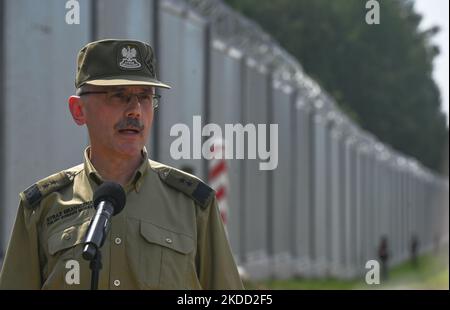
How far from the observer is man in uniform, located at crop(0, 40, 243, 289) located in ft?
12.8

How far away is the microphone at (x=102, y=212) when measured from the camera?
336 centimetres

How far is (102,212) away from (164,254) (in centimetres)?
48

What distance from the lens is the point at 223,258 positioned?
399 centimetres

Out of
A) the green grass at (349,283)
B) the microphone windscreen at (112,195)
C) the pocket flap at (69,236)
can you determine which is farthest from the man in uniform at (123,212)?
the green grass at (349,283)

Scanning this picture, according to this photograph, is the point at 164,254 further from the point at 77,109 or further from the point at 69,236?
the point at 77,109

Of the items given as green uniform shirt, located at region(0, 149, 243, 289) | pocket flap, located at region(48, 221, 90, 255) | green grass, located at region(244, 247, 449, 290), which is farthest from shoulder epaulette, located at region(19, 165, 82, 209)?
green grass, located at region(244, 247, 449, 290)

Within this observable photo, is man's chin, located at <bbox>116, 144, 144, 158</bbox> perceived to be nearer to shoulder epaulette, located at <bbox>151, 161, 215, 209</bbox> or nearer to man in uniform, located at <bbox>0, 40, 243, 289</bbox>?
man in uniform, located at <bbox>0, 40, 243, 289</bbox>

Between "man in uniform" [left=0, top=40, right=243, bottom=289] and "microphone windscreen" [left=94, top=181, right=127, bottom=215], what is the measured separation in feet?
0.97

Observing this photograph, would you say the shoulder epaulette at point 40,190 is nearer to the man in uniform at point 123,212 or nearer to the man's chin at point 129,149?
the man in uniform at point 123,212

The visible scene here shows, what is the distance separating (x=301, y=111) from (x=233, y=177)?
5.04 meters

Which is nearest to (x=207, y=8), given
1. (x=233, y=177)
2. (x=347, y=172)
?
(x=233, y=177)

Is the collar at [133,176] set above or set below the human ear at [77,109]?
below

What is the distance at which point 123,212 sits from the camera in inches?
154

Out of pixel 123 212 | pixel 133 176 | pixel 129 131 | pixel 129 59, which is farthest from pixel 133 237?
pixel 129 59
